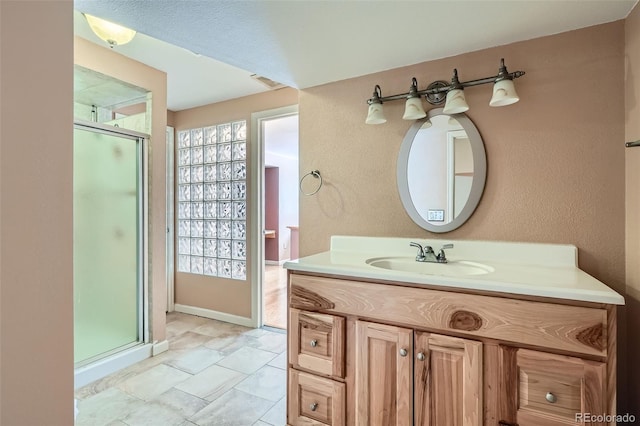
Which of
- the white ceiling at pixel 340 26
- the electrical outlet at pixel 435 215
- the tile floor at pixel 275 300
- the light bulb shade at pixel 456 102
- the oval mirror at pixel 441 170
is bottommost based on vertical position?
the tile floor at pixel 275 300

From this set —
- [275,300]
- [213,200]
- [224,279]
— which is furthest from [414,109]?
[275,300]

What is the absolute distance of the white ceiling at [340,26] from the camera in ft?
4.25

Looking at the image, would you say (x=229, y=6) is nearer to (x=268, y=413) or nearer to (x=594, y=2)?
(x=594, y=2)

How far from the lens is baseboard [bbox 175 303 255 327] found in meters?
3.18

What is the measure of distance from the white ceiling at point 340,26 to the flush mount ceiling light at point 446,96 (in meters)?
0.17

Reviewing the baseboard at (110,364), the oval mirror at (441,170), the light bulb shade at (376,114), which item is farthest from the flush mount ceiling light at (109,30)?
the baseboard at (110,364)

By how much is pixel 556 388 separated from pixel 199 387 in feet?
6.41

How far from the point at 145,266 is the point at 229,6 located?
2068 millimetres

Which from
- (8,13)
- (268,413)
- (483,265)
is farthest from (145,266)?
(483,265)

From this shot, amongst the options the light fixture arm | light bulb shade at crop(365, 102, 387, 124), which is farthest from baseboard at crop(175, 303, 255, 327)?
the light fixture arm

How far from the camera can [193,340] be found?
9.34 ft

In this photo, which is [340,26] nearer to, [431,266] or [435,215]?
[435,215]

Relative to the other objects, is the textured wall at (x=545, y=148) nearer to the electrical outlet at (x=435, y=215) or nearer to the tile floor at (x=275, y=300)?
the electrical outlet at (x=435, y=215)

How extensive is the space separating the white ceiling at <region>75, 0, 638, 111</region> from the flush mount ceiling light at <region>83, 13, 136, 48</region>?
306 millimetres
